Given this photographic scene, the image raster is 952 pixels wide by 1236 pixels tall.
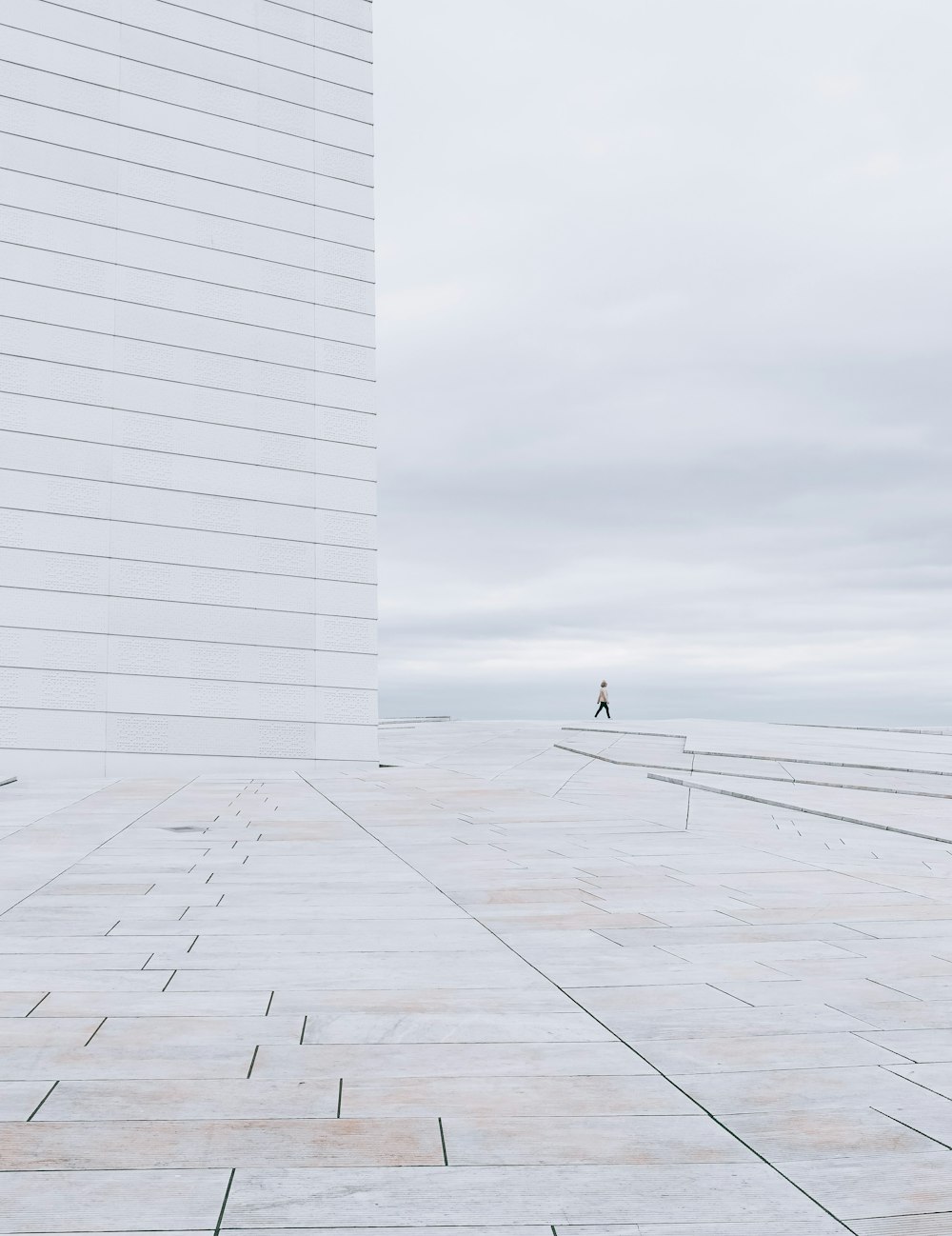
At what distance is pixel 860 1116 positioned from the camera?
425 centimetres

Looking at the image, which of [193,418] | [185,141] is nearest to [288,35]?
[185,141]

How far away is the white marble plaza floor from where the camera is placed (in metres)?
3.53

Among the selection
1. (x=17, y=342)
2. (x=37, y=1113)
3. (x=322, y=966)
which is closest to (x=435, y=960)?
(x=322, y=966)

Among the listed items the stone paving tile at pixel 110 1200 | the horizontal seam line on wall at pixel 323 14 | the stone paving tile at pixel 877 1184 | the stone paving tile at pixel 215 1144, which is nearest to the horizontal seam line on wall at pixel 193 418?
the horizontal seam line on wall at pixel 323 14

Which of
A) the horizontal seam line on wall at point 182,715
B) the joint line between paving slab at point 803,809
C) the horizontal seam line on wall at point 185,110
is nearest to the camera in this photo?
the joint line between paving slab at point 803,809

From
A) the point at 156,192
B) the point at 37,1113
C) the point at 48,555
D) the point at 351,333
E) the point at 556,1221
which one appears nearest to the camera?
the point at 556,1221

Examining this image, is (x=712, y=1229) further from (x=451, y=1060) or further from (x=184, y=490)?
A: (x=184, y=490)

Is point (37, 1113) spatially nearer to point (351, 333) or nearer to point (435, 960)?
point (435, 960)

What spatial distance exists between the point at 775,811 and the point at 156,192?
21.3m

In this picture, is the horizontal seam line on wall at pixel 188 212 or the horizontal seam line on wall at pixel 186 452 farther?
the horizontal seam line on wall at pixel 188 212

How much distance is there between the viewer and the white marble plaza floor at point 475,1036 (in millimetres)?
3527

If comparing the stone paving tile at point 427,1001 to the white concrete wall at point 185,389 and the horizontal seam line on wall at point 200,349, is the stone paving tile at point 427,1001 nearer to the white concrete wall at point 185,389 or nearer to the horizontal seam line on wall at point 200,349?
the white concrete wall at point 185,389

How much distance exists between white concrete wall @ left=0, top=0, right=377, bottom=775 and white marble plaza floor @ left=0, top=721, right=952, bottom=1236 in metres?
13.0

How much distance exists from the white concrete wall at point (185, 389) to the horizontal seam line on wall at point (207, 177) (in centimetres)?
5
